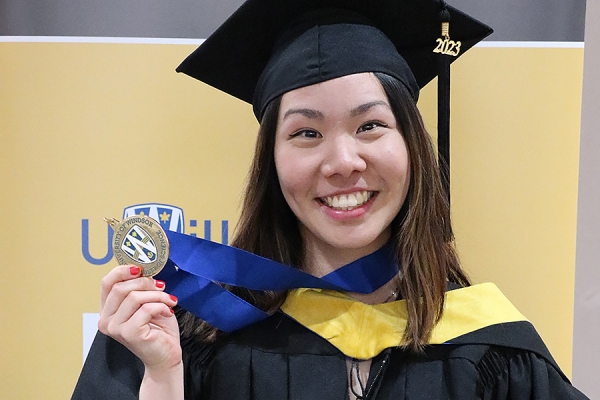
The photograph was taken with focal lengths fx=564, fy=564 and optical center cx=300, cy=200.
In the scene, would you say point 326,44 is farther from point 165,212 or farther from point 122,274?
point 165,212

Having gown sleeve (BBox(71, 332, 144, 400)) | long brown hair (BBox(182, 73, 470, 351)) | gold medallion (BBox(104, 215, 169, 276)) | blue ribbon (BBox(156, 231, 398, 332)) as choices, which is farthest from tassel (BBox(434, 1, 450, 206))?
gown sleeve (BBox(71, 332, 144, 400))

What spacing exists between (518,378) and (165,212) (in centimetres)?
99

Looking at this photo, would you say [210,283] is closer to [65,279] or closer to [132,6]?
[65,279]

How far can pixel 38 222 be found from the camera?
5.20ft

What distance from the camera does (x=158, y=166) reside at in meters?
1.58

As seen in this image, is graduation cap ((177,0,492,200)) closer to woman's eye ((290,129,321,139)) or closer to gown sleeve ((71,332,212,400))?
woman's eye ((290,129,321,139))

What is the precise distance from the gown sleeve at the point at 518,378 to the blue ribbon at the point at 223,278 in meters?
0.33

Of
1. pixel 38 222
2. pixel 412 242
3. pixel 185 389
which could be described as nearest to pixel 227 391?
pixel 185 389

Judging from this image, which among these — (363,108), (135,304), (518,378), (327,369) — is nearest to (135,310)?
(135,304)

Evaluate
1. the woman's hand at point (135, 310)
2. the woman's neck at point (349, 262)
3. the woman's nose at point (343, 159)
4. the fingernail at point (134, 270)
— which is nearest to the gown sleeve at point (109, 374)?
the woman's hand at point (135, 310)

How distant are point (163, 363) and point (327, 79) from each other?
616 millimetres

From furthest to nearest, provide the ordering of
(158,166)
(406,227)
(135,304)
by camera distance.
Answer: (158,166) → (406,227) → (135,304)

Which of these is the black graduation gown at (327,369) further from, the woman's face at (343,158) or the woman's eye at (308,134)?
the woman's eye at (308,134)

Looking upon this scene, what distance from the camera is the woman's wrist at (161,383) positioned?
1050 mm
